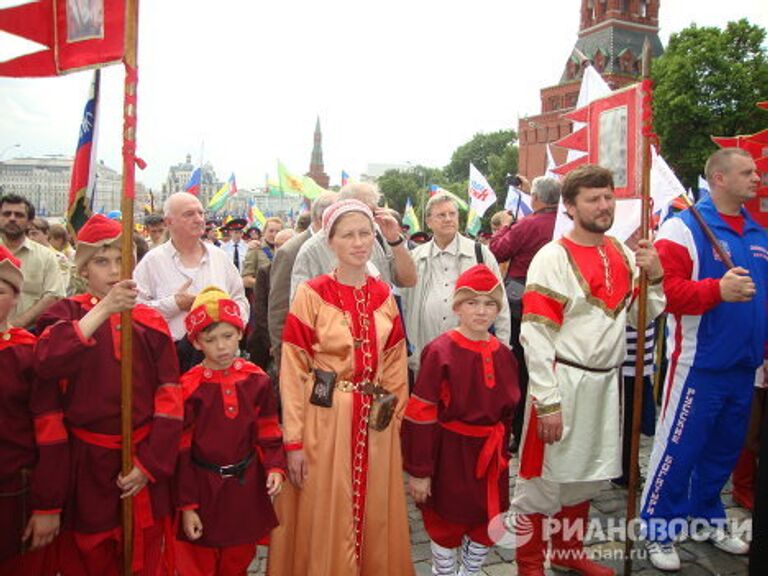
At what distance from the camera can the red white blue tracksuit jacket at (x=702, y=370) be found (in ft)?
11.6

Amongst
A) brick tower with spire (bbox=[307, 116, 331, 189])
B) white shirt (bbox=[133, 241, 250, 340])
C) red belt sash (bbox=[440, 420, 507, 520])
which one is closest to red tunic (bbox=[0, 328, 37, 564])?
white shirt (bbox=[133, 241, 250, 340])

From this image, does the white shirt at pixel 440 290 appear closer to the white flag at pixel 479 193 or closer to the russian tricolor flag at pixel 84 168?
the russian tricolor flag at pixel 84 168

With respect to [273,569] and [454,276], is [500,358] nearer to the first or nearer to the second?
[454,276]

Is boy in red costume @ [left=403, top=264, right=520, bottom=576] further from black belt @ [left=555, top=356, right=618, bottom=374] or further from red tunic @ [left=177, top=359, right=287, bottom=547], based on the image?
red tunic @ [left=177, top=359, right=287, bottom=547]

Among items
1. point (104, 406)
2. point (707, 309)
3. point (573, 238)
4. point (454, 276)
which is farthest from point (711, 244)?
point (104, 406)

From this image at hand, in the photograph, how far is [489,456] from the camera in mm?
2984

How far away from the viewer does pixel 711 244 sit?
3.69 meters

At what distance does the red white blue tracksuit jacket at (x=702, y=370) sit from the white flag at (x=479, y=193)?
31.0 ft

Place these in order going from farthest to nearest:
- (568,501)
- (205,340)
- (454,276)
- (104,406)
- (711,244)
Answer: (454,276)
(711,244)
(568,501)
(205,340)
(104,406)

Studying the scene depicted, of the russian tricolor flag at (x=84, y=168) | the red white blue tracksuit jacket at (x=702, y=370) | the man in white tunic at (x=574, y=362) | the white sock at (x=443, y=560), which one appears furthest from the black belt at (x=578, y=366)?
the russian tricolor flag at (x=84, y=168)

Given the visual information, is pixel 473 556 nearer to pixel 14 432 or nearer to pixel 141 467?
pixel 141 467

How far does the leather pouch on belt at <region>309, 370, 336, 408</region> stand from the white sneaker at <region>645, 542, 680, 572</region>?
2258 mm

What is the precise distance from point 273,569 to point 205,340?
46.1 inches

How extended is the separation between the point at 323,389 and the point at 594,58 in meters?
60.7
